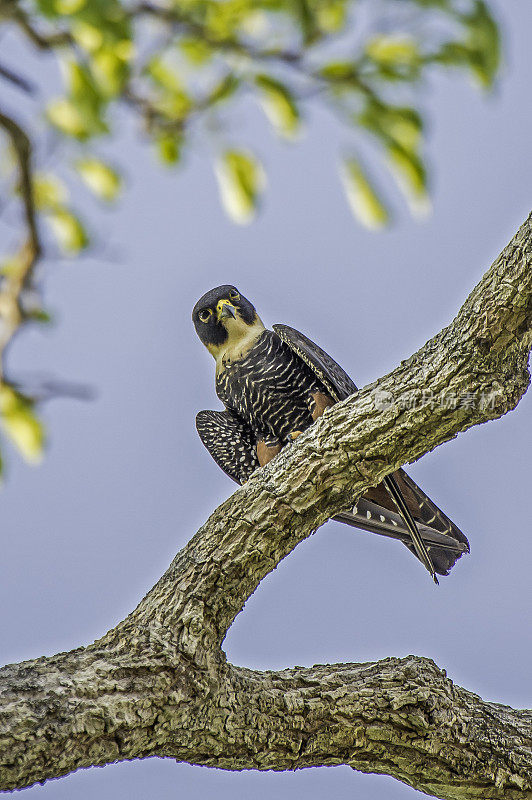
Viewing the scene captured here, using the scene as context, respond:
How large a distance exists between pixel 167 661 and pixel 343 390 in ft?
7.40

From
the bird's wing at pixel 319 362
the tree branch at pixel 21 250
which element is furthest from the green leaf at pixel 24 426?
the bird's wing at pixel 319 362

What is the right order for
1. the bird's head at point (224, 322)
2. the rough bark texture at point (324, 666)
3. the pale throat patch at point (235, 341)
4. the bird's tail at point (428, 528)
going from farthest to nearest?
the bird's head at point (224, 322)
the pale throat patch at point (235, 341)
the bird's tail at point (428, 528)
the rough bark texture at point (324, 666)

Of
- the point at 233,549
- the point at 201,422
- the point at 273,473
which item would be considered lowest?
the point at 233,549

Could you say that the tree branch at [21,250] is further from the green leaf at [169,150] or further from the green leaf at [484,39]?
the green leaf at [484,39]

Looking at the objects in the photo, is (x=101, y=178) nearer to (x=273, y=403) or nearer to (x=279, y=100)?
(x=279, y=100)

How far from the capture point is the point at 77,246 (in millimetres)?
2002

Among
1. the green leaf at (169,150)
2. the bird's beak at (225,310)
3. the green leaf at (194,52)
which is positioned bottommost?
the green leaf at (194,52)

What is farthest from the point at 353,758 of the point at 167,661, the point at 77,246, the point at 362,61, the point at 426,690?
the point at 362,61

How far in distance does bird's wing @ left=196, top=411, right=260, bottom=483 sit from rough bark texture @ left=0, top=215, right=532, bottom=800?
204 cm

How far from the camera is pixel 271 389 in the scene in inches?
213

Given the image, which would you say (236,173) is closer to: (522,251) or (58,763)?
(522,251)

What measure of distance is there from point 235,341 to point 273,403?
662mm

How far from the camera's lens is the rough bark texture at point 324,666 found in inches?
121

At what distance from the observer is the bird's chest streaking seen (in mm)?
5371
